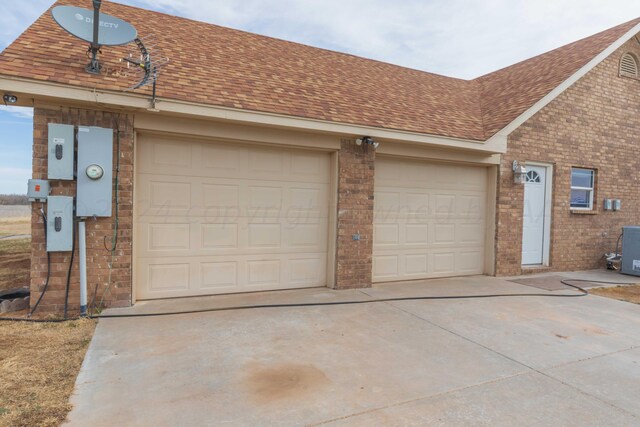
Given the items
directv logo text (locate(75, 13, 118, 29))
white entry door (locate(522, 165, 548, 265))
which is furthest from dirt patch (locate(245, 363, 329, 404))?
white entry door (locate(522, 165, 548, 265))

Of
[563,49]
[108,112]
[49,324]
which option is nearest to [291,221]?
[108,112]

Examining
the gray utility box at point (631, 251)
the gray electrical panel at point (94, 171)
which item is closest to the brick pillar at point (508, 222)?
the gray utility box at point (631, 251)

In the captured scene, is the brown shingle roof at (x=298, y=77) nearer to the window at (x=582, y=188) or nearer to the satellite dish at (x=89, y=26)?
the satellite dish at (x=89, y=26)

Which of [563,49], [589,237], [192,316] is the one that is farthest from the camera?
[563,49]

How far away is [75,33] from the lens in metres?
5.00

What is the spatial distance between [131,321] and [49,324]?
924 millimetres

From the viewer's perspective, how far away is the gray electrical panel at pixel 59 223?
504 centimetres

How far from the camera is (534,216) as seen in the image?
917cm

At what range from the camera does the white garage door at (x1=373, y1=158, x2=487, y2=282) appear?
7.70 metres

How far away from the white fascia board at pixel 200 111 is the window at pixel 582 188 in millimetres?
3858

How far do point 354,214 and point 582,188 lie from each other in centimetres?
657

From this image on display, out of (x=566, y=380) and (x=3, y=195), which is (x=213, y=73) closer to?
(x=566, y=380)

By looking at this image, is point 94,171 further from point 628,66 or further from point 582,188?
point 628,66

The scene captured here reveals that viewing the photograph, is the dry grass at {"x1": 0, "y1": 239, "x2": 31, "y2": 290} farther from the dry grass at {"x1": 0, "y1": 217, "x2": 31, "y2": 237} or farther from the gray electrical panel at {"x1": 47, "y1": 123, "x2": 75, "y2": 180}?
the dry grass at {"x1": 0, "y1": 217, "x2": 31, "y2": 237}
